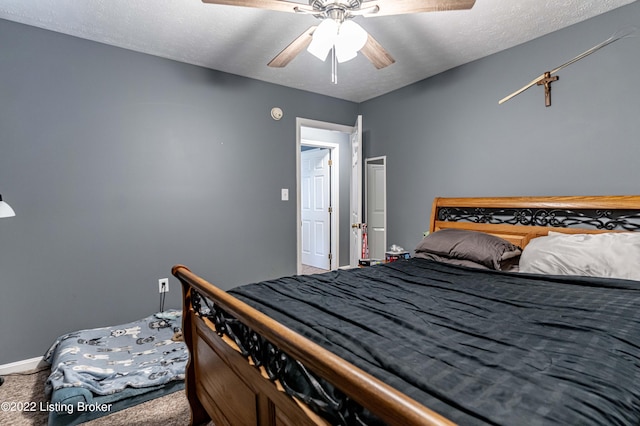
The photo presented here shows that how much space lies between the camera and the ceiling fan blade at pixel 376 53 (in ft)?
6.61

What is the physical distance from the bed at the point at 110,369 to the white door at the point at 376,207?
247cm

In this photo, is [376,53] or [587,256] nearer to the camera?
[587,256]

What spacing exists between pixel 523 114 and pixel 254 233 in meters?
2.76

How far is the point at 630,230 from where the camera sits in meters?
2.08

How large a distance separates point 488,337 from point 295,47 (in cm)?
193

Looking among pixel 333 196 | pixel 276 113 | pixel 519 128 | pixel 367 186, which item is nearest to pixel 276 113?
pixel 276 113

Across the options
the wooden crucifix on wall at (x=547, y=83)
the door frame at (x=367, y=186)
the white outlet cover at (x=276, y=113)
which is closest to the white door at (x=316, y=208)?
the door frame at (x=367, y=186)

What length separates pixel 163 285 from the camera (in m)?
2.99

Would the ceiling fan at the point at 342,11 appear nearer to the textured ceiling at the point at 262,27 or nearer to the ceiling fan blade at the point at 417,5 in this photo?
the ceiling fan blade at the point at 417,5

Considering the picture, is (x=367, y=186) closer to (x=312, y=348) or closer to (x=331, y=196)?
(x=331, y=196)

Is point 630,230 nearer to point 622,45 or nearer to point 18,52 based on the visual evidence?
point 622,45

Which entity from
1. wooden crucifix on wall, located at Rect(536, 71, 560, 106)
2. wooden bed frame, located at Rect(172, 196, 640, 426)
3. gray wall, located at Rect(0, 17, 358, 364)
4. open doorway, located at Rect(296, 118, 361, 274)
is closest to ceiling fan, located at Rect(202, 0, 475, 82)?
wooden crucifix on wall, located at Rect(536, 71, 560, 106)

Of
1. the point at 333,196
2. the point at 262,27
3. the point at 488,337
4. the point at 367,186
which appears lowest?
the point at 488,337

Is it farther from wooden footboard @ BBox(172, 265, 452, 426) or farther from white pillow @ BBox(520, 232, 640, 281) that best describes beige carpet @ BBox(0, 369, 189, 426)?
white pillow @ BBox(520, 232, 640, 281)
